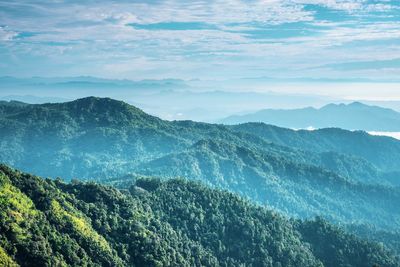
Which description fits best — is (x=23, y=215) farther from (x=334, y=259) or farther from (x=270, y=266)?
(x=334, y=259)

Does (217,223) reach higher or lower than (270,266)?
higher

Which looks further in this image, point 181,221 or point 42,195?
point 181,221

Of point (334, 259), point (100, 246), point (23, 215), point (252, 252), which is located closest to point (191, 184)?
point (252, 252)

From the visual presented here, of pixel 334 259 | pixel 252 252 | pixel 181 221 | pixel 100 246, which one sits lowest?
pixel 334 259

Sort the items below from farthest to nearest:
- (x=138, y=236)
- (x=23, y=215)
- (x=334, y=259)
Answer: (x=334, y=259)
(x=138, y=236)
(x=23, y=215)

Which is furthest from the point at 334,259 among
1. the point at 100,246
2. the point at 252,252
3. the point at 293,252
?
the point at 100,246

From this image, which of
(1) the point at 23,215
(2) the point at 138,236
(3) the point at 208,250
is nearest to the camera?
(1) the point at 23,215
